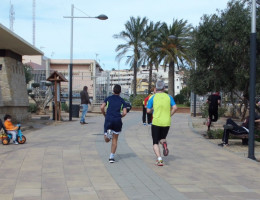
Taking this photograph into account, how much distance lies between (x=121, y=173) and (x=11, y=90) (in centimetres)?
1103

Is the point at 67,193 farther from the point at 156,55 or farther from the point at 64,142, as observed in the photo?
the point at 156,55

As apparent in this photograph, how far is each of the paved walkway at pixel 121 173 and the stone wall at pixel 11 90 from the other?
6336 millimetres

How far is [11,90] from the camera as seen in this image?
1667 cm

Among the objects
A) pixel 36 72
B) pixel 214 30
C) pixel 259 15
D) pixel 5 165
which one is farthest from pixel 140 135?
pixel 36 72

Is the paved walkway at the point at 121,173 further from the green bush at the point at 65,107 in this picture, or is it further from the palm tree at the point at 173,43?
the palm tree at the point at 173,43

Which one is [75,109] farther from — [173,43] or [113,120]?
[113,120]

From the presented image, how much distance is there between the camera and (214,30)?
1262 cm

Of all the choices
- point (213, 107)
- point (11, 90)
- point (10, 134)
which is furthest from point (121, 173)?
point (11, 90)

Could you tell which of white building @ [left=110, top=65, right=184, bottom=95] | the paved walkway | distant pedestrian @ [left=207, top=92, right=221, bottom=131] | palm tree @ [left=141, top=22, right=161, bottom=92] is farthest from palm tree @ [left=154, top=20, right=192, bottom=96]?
the paved walkway

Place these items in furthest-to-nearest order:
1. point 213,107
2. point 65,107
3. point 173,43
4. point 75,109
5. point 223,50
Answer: point 173,43
point 65,107
point 75,109
point 213,107
point 223,50

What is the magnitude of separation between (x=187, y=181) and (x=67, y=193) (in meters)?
2.12

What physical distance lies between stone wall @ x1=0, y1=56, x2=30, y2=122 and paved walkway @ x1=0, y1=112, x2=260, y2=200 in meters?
6.34

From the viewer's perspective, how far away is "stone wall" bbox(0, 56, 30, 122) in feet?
54.0

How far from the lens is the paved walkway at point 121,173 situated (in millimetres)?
5641
